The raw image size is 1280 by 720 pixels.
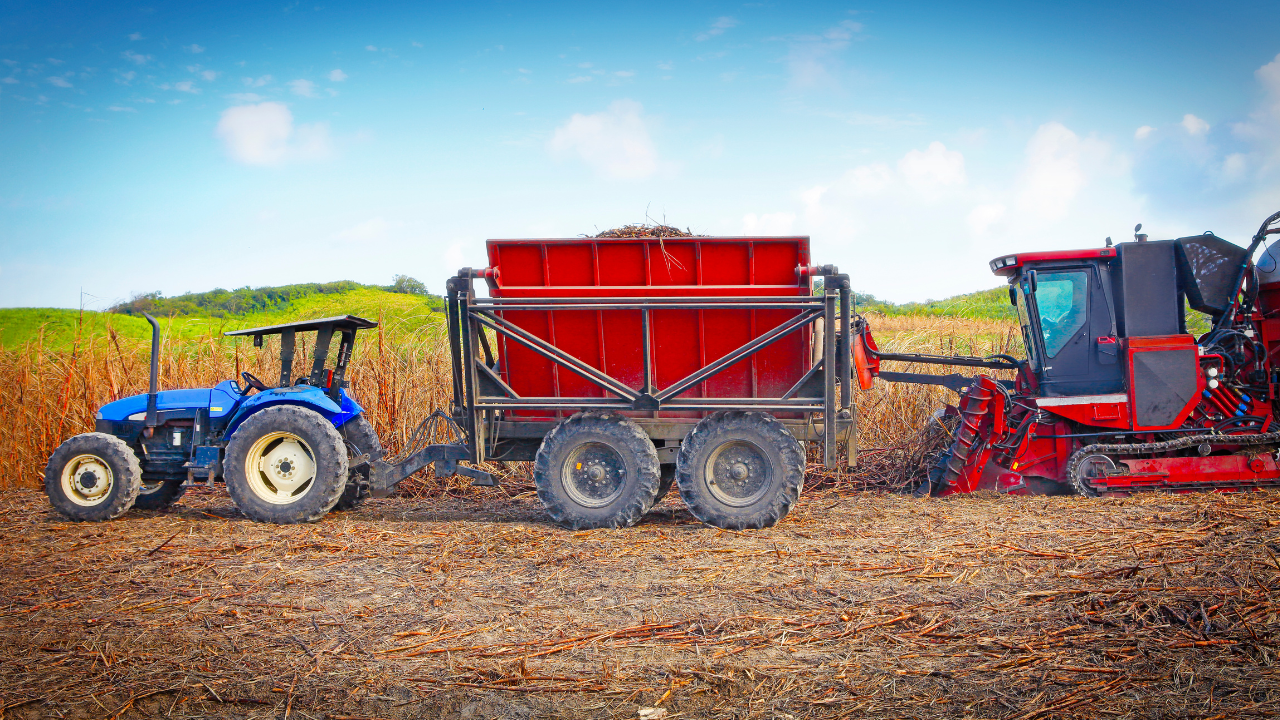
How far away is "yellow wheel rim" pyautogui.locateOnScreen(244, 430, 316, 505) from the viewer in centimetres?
679

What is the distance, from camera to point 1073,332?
783 cm

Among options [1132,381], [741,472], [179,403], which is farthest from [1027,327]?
[179,403]

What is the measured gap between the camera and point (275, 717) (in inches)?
119

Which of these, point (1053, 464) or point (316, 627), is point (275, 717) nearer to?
point (316, 627)

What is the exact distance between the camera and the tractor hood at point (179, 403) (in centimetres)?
711

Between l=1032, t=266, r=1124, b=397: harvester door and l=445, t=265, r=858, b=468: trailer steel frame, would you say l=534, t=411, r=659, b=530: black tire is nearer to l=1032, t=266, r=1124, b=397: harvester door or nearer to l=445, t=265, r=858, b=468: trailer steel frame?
l=445, t=265, r=858, b=468: trailer steel frame

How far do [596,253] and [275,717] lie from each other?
14.6 feet

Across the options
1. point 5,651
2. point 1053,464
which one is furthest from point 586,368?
point 1053,464

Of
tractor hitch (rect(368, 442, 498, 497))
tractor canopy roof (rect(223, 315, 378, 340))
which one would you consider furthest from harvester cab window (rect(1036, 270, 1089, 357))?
tractor canopy roof (rect(223, 315, 378, 340))

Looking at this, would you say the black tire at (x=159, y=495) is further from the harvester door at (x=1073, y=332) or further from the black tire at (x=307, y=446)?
the harvester door at (x=1073, y=332)

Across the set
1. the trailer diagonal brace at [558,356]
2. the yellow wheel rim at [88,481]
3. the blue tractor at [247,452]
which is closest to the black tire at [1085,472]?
the trailer diagonal brace at [558,356]

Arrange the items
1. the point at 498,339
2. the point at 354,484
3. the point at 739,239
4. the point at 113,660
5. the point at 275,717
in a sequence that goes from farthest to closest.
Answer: the point at 354,484 < the point at 498,339 < the point at 739,239 < the point at 113,660 < the point at 275,717

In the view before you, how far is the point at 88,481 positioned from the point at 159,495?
0.67m

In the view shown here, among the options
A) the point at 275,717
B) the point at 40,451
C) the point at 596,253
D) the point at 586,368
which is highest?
the point at 596,253
